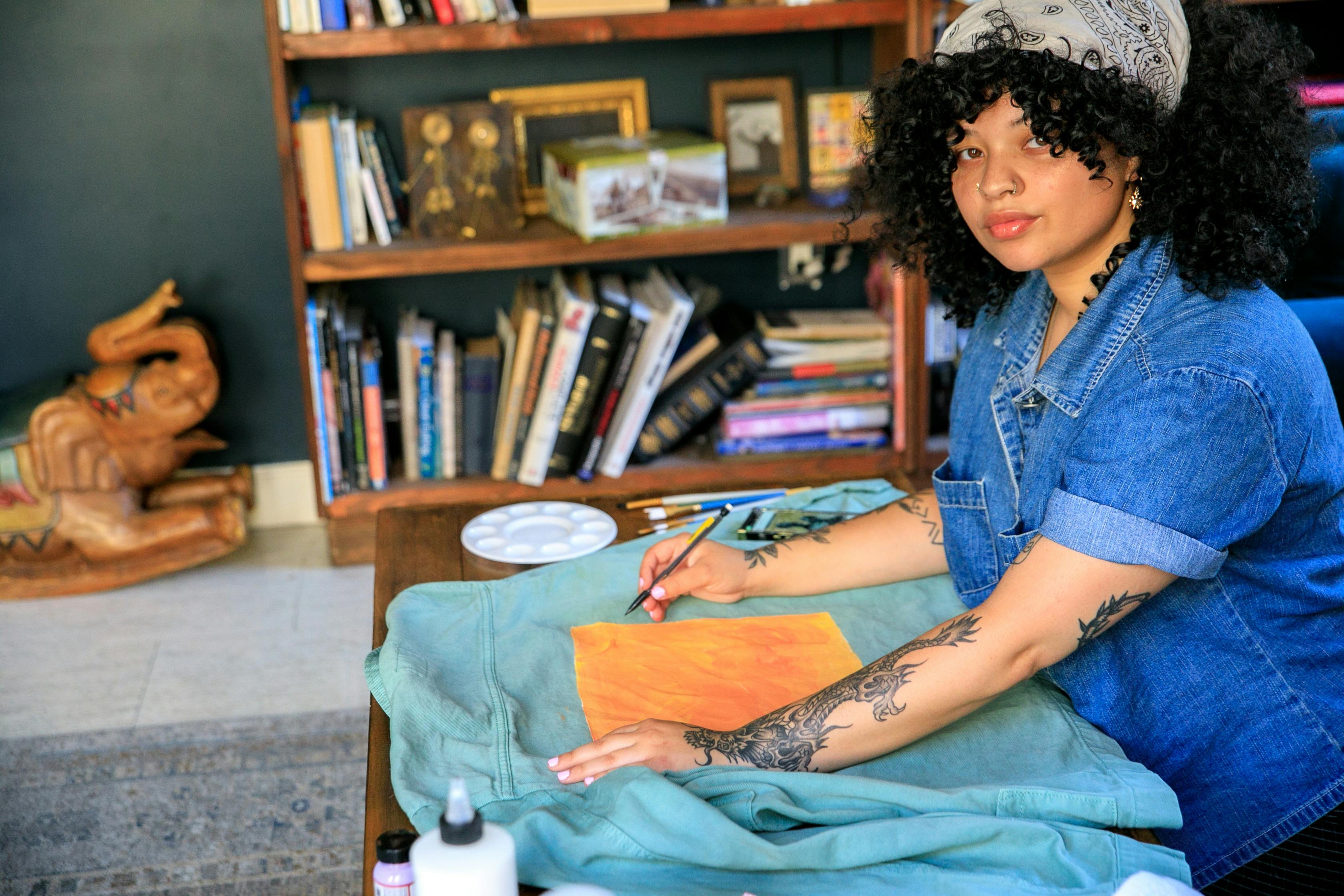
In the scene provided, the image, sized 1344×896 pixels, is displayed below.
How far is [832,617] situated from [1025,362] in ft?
1.11

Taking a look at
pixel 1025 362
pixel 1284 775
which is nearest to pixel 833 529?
pixel 1025 362

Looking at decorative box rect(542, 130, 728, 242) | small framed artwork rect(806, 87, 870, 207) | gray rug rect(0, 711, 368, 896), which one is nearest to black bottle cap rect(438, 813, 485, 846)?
gray rug rect(0, 711, 368, 896)

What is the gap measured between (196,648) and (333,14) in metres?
1.29

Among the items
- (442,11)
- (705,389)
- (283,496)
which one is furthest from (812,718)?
(283,496)

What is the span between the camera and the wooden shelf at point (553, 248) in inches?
97.5

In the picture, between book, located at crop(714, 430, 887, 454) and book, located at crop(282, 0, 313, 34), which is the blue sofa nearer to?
book, located at crop(714, 430, 887, 454)

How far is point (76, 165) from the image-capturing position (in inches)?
106

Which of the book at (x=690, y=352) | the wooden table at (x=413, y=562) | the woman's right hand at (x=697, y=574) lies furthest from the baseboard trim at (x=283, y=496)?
the woman's right hand at (x=697, y=574)

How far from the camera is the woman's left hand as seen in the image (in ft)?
3.17

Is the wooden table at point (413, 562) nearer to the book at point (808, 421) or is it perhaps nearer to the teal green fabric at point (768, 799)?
the teal green fabric at point (768, 799)

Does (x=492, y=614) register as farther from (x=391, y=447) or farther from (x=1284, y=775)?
(x=391, y=447)

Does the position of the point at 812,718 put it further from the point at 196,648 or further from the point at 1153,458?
the point at 196,648

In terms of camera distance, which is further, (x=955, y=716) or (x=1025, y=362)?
(x=1025, y=362)

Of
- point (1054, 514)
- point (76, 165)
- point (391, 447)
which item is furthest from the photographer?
point (391, 447)
